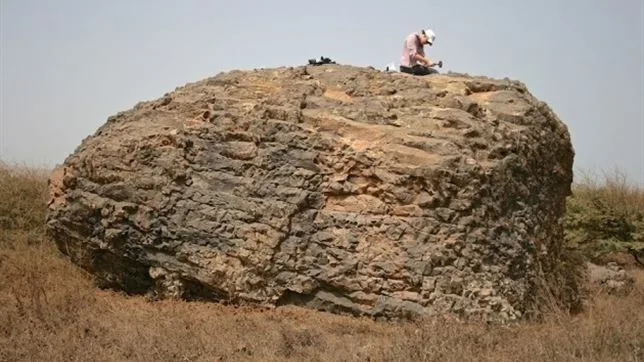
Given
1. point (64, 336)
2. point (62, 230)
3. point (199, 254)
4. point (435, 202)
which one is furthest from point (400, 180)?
point (62, 230)

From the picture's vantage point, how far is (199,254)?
6.71 meters

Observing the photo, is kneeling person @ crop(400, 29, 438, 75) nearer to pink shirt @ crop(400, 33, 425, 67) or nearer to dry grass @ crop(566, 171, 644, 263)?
pink shirt @ crop(400, 33, 425, 67)

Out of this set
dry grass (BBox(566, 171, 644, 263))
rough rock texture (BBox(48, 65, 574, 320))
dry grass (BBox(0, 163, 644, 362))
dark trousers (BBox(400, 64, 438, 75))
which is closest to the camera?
dry grass (BBox(0, 163, 644, 362))

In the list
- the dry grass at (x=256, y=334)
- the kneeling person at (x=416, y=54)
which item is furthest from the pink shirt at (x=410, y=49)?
the dry grass at (x=256, y=334)

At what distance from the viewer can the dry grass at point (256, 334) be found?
5164 mm

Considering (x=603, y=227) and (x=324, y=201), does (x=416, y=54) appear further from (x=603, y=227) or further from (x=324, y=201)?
(x=603, y=227)

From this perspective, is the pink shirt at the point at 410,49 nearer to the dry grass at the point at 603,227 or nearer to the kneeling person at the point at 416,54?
the kneeling person at the point at 416,54

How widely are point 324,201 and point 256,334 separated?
4.99 ft

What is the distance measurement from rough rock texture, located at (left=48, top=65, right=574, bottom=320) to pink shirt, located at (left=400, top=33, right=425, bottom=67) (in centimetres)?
102

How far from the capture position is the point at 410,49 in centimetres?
854

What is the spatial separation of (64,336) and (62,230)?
2.15 metres

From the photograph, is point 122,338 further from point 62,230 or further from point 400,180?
point 400,180

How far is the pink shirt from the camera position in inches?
336

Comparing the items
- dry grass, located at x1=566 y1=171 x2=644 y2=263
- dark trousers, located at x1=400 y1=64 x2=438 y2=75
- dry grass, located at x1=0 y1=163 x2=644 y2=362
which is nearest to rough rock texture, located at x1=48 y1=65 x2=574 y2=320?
dry grass, located at x1=0 y1=163 x2=644 y2=362
